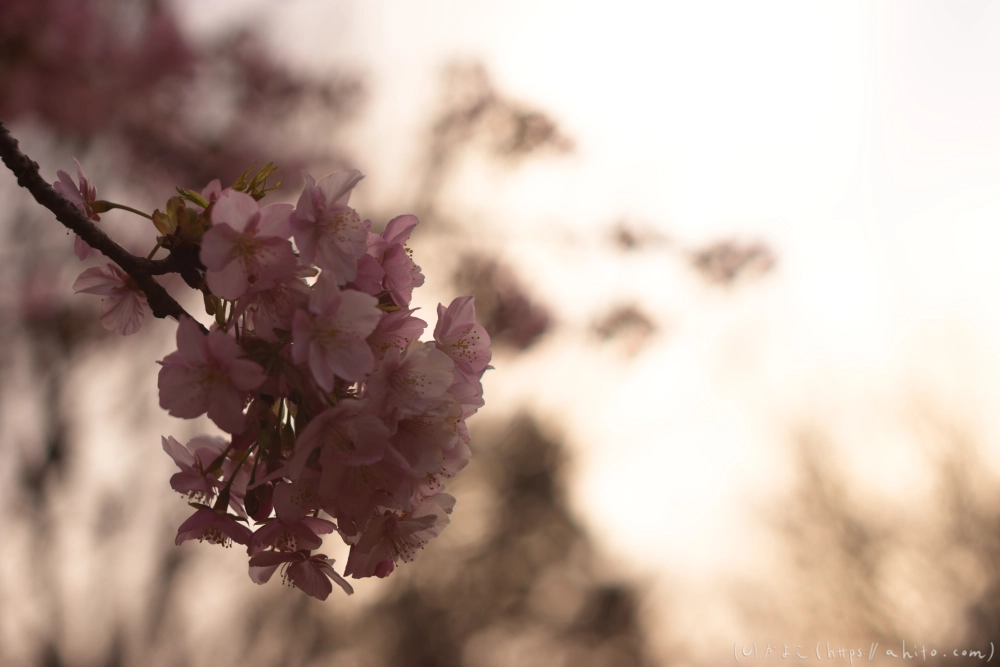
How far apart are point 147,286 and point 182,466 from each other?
0.35 metres

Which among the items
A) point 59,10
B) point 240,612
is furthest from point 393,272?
point 240,612

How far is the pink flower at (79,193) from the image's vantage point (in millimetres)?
1017

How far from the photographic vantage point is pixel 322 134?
6695mm

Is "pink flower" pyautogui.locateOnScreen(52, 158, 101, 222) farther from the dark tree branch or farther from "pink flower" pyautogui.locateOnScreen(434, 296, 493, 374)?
"pink flower" pyautogui.locateOnScreen(434, 296, 493, 374)

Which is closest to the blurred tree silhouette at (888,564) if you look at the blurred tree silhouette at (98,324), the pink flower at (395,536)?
the blurred tree silhouette at (98,324)

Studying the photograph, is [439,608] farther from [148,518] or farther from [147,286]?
[147,286]

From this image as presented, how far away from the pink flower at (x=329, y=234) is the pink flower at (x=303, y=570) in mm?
450

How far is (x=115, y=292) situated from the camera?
1062mm

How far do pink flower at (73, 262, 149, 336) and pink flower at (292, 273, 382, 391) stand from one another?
1.29 feet

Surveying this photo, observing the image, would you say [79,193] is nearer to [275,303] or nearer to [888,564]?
[275,303]

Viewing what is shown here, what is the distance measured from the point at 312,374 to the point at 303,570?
40 centimetres

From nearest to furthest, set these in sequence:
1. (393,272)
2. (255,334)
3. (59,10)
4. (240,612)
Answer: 1. (255,334)
2. (393,272)
3. (59,10)
4. (240,612)

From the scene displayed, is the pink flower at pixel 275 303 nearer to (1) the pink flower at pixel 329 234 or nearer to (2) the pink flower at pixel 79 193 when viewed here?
(1) the pink flower at pixel 329 234

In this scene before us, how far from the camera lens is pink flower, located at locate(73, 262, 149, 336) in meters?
1.06
